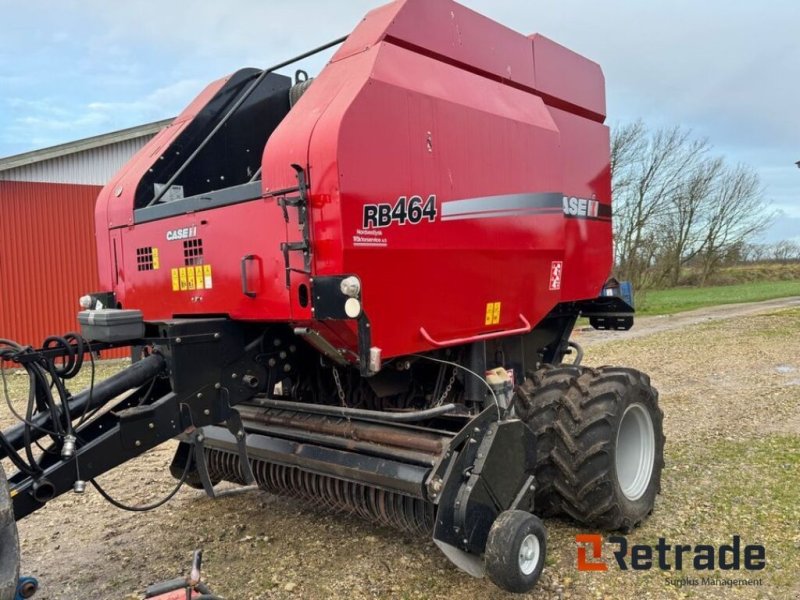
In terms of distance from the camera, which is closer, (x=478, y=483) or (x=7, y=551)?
(x=7, y=551)

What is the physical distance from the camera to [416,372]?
373 cm

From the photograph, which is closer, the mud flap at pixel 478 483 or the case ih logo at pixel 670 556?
the mud flap at pixel 478 483

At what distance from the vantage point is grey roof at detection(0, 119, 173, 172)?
38.5 feet

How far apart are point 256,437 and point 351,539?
83 centimetres

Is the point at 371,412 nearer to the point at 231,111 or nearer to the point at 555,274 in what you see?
the point at 555,274

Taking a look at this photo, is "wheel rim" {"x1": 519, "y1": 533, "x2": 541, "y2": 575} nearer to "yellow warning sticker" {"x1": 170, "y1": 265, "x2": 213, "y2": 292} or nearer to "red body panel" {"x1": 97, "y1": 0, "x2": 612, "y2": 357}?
"red body panel" {"x1": 97, "y1": 0, "x2": 612, "y2": 357}

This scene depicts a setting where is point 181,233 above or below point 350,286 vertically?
above

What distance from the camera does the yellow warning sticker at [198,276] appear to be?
334cm

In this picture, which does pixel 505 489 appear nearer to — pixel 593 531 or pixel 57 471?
pixel 593 531

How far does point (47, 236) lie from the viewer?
39.6 ft

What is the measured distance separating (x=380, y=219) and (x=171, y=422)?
1.28 m

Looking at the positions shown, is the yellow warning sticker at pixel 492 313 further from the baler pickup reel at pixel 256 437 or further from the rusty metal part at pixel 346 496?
the rusty metal part at pixel 346 496

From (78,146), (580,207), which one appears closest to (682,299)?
(78,146)

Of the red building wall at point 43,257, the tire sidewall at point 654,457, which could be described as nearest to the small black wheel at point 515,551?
the tire sidewall at point 654,457
